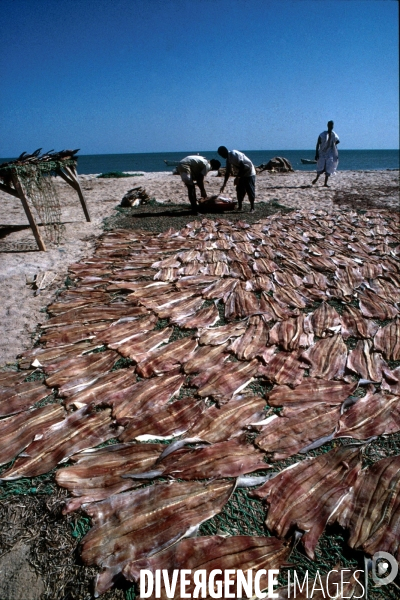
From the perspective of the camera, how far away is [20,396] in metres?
2.96

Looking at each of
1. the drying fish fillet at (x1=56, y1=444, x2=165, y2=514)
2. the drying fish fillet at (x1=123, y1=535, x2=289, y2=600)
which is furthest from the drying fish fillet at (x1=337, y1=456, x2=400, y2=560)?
the drying fish fillet at (x1=56, y1=444, x2=165, y2=514)

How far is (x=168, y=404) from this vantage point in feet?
9.40

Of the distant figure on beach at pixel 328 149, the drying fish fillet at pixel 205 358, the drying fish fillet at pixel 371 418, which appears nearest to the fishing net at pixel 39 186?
the drying fish fillet at pixel 205 358

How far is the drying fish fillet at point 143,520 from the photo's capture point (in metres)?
1.84

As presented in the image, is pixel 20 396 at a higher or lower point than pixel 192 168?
lower

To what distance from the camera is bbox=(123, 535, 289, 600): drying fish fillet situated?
1.78 meters

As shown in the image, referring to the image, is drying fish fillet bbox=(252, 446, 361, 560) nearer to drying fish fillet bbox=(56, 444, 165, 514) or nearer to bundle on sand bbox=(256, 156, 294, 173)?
drying fish fillet bbox=(56, 444, 165, 514)

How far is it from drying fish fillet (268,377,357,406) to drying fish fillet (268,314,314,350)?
60 centimetres

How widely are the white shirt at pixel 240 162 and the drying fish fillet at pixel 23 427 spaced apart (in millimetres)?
8567

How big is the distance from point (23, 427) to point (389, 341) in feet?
11.8

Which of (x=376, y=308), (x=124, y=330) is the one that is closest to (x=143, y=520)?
(x=124, y=330)

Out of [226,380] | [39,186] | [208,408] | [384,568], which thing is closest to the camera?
[384,568]

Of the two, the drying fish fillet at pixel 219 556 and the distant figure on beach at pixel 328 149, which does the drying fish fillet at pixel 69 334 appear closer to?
the drying fish fillet at pixel 219 556

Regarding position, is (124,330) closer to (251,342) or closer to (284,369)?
(251,342)
